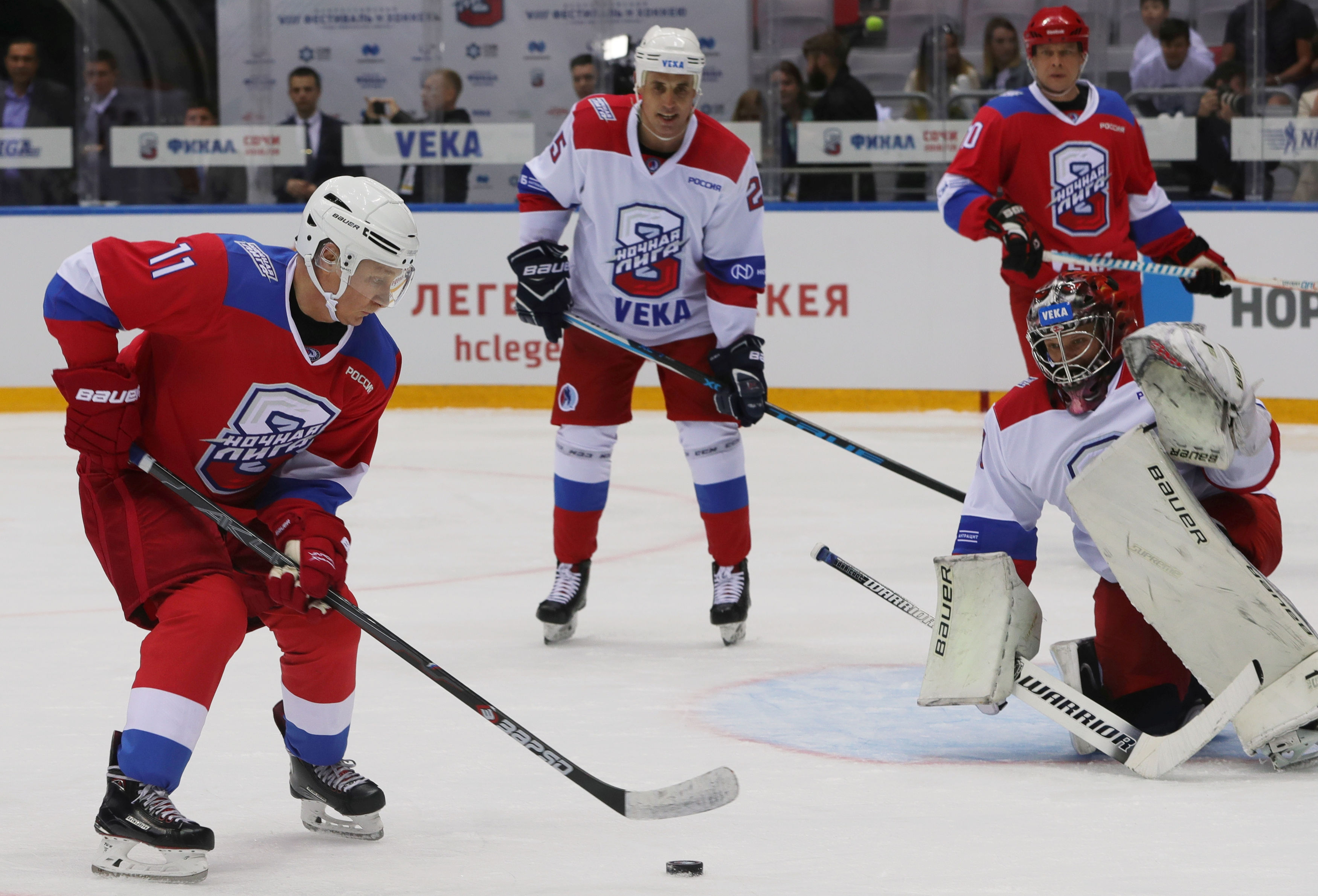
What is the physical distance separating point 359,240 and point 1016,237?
7.74 ft

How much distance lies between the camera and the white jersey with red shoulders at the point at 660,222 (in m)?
3.72

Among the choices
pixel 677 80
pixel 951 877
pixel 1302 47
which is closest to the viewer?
pixel 951 877

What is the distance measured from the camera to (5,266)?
313 inches

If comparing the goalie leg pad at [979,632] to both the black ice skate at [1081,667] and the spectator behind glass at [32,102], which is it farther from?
the spectator behind glass at [32,102]

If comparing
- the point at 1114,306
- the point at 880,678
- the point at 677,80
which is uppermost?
the point at 677,80

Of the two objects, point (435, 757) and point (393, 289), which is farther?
point (435, 757)

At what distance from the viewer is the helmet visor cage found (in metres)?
2.67

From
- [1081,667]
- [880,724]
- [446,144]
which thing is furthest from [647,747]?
[446,144]

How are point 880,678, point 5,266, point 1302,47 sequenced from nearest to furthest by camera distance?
point 880,678 → point 1302,47 → point 5,266

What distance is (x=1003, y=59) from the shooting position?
25.3 ft

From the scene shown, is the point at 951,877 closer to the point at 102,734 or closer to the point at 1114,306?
the point at 1114,306

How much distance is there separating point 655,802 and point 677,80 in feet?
5.89

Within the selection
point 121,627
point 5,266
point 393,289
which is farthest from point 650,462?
point 393,289

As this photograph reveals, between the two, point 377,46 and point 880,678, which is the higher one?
point 377,46
